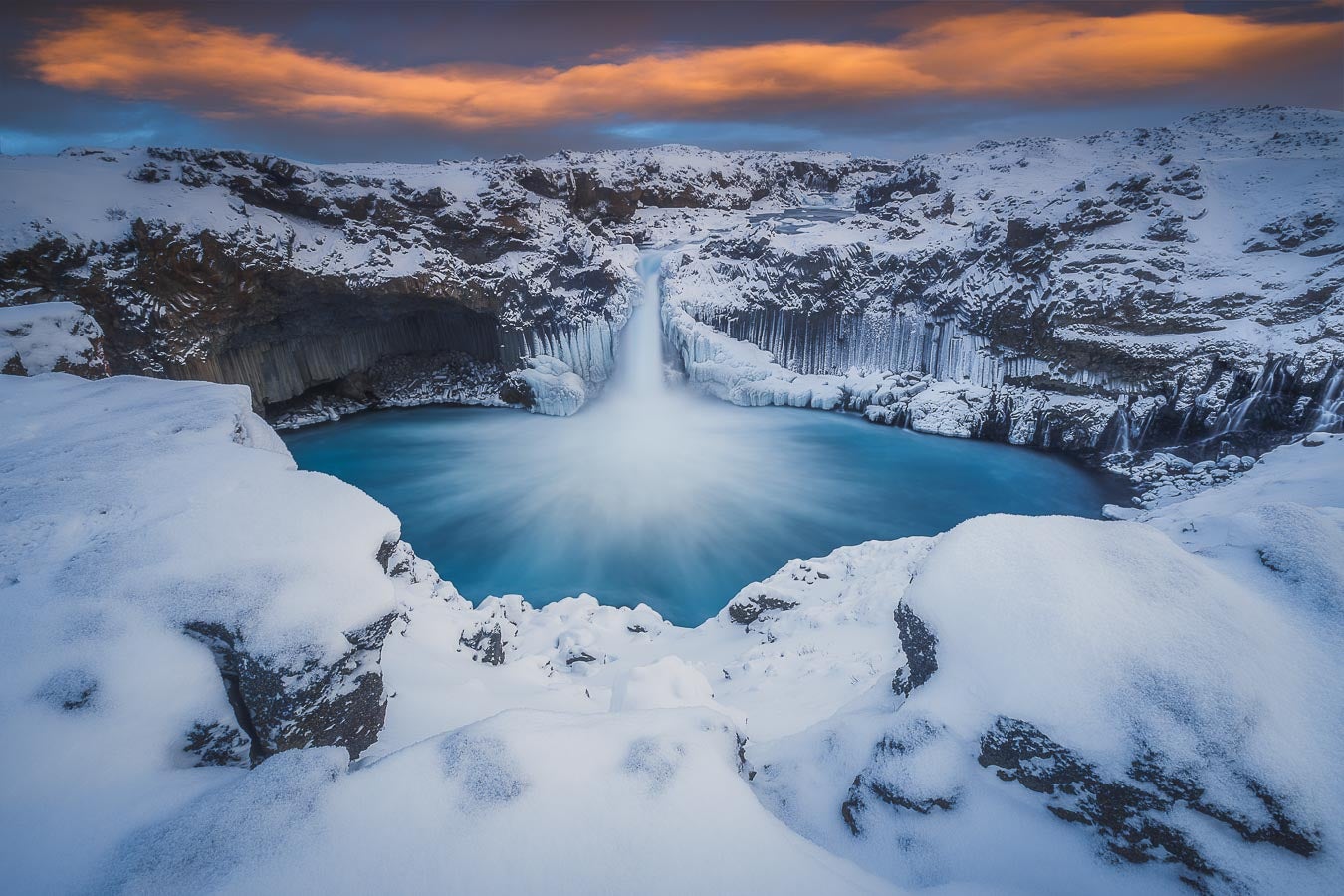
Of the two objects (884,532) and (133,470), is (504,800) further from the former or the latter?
(884,532)

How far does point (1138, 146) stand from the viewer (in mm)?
30047

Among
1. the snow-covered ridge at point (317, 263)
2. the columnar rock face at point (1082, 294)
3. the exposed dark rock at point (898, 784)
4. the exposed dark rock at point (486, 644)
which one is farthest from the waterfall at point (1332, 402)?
A: the snow-covered ridge at point (317, 263)

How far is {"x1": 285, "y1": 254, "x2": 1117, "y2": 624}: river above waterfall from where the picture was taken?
1348 cm

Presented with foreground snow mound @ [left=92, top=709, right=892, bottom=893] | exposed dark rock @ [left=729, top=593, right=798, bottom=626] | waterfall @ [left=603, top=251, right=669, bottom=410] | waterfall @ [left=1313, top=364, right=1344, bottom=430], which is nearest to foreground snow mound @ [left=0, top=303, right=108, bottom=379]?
foreground snow mound @ [left=92, top=709, right=892, bottom=893]

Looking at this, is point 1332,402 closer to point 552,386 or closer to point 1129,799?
point 1129,799

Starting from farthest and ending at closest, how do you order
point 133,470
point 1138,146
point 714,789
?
point 1138,146 < point 133,470 < point 714,789

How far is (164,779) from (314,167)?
80.2 feet

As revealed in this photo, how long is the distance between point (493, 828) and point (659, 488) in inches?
574

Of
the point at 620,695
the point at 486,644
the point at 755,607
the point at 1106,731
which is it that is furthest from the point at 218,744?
the point at 755,607

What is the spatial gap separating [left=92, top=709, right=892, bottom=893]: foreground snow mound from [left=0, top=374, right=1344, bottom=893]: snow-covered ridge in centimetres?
1

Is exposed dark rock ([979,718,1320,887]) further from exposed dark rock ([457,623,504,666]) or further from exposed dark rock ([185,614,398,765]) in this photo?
exposed dark rock ([457,623,504,666])

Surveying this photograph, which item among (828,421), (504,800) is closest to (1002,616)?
(504,800)

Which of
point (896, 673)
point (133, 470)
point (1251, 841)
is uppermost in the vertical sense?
point (133, 470)

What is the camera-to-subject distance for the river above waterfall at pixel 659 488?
1348 centimetres
